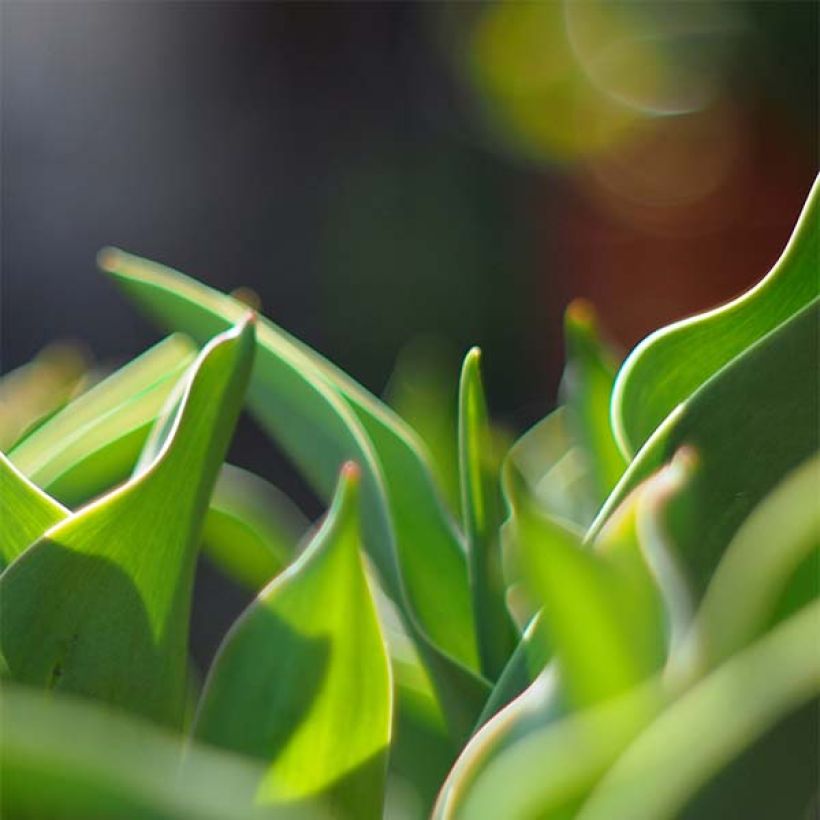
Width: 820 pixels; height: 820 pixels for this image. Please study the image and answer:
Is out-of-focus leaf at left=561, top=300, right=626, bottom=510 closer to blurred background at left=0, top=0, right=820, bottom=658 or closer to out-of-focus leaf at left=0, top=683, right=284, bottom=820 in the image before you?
out-of-focus leaf at left=0, top=683, right=284, bottom=820

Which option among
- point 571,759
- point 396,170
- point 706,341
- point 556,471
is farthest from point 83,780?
point 396,170

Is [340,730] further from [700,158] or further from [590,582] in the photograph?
[700,158]

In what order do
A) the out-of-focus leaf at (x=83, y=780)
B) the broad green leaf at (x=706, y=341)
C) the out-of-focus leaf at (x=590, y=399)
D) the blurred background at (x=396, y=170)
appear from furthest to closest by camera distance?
the blurred background at (x=396, y=170)
the out-of-focus leaf at (x=590, y=399)
the broad green leaf at (x=706, y=341)
the out-of-focus leaf at (x=83, y=780)

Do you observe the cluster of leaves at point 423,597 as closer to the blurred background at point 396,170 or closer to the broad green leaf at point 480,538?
the broad green leaf at point 480,538

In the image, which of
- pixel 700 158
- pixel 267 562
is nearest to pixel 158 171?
pixel 700 158

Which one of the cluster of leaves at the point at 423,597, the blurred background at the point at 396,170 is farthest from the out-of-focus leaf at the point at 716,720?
the blurred background at the point at 396,170

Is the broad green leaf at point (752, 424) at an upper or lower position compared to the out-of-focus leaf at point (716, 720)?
upper
